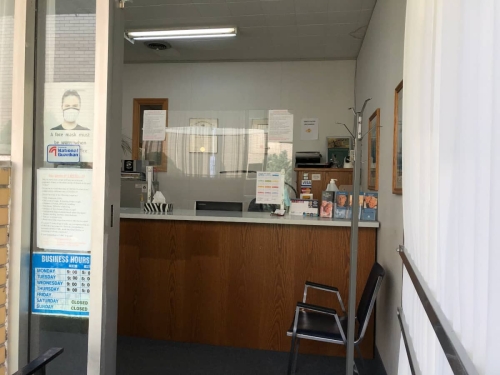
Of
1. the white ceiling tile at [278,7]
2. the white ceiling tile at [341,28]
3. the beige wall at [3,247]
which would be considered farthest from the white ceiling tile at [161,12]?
the beige wall at [3,247]

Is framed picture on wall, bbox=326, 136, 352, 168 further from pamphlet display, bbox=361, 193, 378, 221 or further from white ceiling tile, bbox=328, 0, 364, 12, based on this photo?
pamphlet display, bbox=361, 193, 378, 221

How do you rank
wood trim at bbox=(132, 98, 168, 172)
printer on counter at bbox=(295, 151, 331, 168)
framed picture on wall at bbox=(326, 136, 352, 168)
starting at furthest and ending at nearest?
1. wood trim at bbox=(132, 98, 168, 172)
2. framed picture on wall at bbox=(326, 136, 352, 168)
3. printer on counter at bbox=(295, 151, 331, 168)

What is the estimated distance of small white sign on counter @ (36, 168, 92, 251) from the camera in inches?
55.7

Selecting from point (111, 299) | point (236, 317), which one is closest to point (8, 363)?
point (111, 299)

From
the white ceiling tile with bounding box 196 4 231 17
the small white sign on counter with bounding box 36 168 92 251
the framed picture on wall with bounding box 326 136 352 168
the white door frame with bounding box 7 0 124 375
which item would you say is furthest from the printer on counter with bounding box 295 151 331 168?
the small white sign on counter with bounding box 36 168 92 251

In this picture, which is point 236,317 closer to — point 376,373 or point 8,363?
point 376,373

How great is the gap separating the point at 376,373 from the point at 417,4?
7.96 ft

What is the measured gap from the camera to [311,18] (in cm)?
391

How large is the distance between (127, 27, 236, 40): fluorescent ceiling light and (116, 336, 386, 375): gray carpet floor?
3516 mm

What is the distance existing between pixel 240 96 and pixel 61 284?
14.9 ft

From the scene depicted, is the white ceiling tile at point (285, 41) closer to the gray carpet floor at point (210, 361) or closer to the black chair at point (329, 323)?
the black chair at point (329, 323)

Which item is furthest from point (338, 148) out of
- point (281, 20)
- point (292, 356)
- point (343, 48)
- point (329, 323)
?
point (292, 356)

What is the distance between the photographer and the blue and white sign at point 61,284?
4.69ft

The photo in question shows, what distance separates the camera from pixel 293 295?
2828mm
